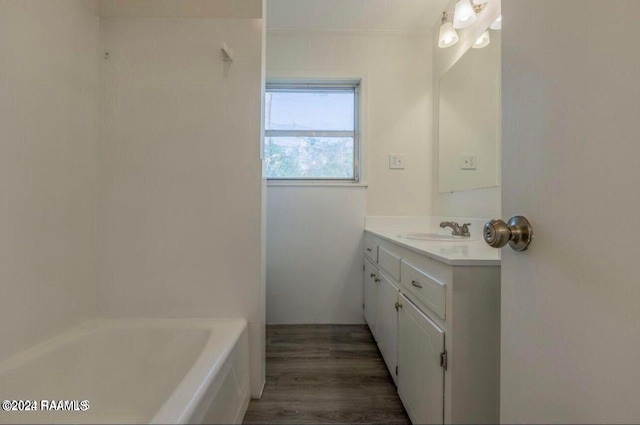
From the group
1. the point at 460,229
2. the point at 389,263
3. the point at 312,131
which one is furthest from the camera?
the point at 312,131

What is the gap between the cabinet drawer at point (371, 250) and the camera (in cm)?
192

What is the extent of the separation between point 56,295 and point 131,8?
1.39 metres

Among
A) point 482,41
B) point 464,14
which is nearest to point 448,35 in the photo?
point 464,14

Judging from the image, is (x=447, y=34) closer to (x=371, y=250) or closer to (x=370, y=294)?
(x=371, y=250)

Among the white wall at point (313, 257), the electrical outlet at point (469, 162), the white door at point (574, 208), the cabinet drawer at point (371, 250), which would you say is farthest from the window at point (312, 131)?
the white door at point (574, 208)

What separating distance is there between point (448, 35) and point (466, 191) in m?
1.05

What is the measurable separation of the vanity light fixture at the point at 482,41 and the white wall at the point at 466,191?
3cm

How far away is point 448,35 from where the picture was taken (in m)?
1.86

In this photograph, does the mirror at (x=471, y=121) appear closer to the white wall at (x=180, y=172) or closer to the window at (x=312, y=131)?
the window at (x=312, y=131)

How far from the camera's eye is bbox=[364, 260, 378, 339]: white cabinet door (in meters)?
1.90

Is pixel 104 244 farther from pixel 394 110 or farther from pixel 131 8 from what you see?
pixel 394 110

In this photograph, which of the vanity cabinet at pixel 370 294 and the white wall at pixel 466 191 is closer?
the white wall at pixel 466 191

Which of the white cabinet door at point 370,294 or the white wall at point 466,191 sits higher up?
the white wall at point 466,191

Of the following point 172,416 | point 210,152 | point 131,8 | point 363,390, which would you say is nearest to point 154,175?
point 210,152
